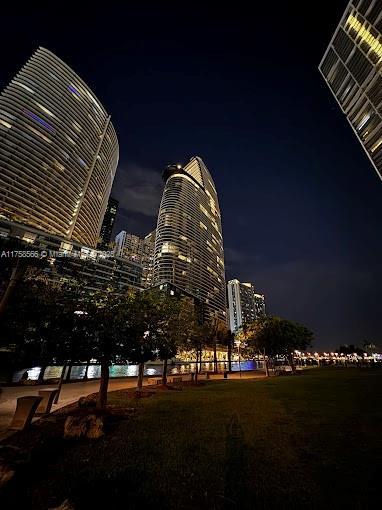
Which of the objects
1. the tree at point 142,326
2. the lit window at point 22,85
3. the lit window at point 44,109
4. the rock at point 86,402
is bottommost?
the rock at point 86,402

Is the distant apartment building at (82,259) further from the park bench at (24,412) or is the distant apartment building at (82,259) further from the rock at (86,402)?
the park bench at (24,412)

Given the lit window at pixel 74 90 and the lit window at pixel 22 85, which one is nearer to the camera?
the lit window at pixel 22 85

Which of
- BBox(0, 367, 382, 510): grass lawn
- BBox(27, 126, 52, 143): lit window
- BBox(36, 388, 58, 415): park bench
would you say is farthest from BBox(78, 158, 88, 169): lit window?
BBox(0, 367, 382, 510): grass lawn

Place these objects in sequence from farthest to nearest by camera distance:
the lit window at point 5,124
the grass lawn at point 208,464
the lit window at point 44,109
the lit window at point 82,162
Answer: the lit window at point 82,162, the lit window at point 44,109, the lit window at point 5,124, the grass lawn at point 208,464

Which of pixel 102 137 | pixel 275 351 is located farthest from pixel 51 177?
pixel 275 351

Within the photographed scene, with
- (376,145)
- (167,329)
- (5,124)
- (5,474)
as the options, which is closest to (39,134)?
(5,124)

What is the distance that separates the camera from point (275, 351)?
46.3m

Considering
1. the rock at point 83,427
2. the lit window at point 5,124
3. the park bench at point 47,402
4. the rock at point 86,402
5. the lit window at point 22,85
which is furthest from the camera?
the lit window at point 22,85

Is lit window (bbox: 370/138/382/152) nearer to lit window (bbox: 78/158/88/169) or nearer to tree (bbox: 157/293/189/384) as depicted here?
tree (bbox: 157/293/189/384)

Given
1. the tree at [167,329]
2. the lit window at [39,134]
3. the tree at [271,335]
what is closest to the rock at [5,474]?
the tree at [167,329]

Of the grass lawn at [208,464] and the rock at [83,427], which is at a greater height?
the rock at [83,427]

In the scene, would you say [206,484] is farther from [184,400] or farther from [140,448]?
[184,400]

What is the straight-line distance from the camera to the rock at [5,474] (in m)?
5.23

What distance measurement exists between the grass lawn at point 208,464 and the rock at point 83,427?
34 cm
